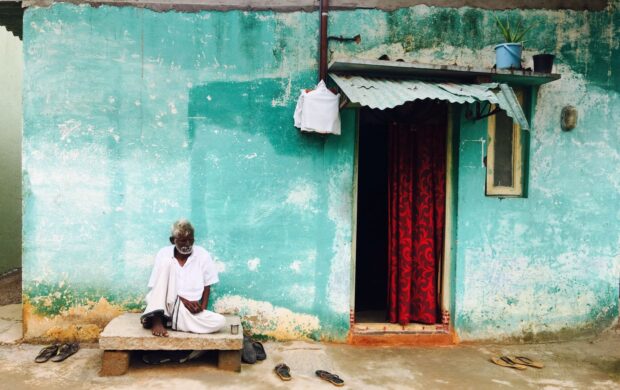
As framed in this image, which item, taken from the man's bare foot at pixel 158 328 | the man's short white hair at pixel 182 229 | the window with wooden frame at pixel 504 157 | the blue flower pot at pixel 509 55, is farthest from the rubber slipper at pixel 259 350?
the blue flower pot at pixel 509 55

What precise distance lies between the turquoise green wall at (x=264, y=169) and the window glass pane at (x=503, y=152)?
0.84 ft

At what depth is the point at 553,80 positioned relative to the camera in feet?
18.3

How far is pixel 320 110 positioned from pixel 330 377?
256 centimetres

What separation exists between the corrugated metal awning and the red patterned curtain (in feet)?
2.44

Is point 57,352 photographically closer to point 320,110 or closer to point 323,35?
point 320,110

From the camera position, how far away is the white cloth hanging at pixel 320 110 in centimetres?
530

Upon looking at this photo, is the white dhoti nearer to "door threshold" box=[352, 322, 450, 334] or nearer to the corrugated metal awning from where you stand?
"door threshold" box=[352, 322, 450, 334]

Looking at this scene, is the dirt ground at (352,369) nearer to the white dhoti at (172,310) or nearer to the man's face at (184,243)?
the white dhoti at (172,310)

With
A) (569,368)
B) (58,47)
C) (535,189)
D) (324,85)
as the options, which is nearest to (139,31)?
(58,47)

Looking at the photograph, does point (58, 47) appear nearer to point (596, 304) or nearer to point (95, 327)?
point (95, 327)

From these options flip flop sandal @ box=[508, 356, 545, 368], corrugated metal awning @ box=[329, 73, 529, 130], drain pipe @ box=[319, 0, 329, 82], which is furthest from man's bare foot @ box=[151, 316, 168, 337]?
flip flop sandal @ box=[508, 356, 545, 368]

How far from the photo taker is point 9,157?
30.8 feet

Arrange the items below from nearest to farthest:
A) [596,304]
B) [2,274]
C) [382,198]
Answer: [596,304]
[382,198]
[2,274]

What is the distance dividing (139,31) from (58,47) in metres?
0.82
